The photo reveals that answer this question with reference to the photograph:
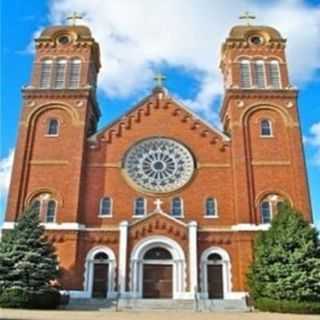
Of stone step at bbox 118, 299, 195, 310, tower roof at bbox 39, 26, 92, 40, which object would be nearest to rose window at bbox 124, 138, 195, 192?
stone step at bbox 118, 299, 195, 310

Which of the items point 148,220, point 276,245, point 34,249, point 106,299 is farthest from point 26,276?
point 276,245

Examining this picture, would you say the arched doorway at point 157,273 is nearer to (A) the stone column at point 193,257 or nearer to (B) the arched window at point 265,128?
(A) the stone column at point 193,257

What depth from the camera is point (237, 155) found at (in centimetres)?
3084

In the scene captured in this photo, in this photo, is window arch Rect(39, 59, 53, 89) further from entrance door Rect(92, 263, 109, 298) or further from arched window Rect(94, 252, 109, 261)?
entrance door Rect(92, 263, 109, 298)

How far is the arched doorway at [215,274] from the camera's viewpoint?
2769 cm

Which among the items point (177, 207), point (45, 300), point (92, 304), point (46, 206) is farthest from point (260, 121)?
point (45, 300)

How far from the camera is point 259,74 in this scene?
112 feet

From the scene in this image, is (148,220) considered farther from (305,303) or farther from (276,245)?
(305,303)

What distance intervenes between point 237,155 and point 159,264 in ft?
29.0

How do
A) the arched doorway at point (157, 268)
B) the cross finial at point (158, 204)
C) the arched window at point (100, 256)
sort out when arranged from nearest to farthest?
the arched doorway at point (157, 268), the arched window at point (100, 256), the cross finial at point (158, 204)

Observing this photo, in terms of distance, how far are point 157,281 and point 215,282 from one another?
3.52m

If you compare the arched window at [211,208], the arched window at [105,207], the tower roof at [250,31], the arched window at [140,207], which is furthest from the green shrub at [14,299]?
the tower roof at [250,31]

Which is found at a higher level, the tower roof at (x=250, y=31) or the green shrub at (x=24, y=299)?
the tower roof at (x=250, y=31)

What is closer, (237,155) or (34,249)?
(34,249)
